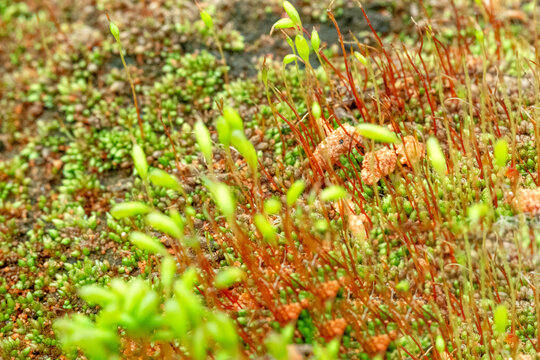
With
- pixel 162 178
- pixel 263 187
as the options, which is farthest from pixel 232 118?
pixel 263 187

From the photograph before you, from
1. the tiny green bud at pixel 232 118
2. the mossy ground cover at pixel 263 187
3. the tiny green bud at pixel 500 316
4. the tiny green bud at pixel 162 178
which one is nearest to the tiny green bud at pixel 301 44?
the mossy ground cover at pixel 263 187

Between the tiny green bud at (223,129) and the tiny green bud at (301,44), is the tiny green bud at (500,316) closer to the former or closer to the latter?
the tiny green bud at (223,129)

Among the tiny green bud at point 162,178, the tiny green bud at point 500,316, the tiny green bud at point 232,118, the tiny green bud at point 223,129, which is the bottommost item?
the tiny green bud at point 500,316

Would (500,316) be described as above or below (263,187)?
below

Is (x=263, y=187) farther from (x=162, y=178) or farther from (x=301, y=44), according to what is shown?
(x=162, y=178)

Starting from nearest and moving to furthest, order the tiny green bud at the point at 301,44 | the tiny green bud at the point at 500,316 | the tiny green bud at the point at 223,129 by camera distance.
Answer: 1. the tiny green bud at the point at 500,316
2. the tiny green bud at the point at 223,129
3. the tiny green bud at the point at 301,44

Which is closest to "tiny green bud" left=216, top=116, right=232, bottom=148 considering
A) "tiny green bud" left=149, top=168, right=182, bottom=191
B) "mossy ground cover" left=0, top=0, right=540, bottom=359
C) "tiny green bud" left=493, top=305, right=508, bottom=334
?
"mossy ground cover" left=0, top=0, right=540, bottom=359

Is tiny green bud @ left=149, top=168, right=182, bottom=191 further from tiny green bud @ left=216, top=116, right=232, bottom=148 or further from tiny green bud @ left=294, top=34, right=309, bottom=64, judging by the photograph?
tiny green bud @ left=294, top=34, right=309, bottom=64

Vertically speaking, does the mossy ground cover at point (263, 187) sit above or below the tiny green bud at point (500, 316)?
above
